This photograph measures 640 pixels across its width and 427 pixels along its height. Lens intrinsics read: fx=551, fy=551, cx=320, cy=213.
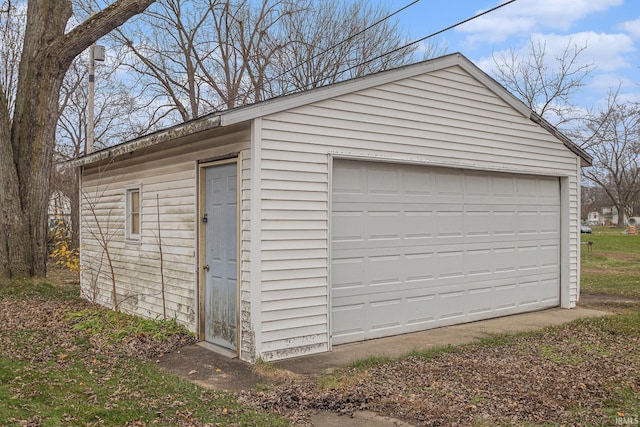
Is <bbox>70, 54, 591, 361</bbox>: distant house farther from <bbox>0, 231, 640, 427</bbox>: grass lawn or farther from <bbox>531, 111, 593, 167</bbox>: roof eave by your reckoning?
<bbox>0, 231, 640, 427</bbox>: grass lawn

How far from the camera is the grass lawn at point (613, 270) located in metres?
12.5

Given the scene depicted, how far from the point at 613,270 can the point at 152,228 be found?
48.3 feet

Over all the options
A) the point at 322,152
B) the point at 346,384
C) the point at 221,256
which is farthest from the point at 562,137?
the point at 346,384

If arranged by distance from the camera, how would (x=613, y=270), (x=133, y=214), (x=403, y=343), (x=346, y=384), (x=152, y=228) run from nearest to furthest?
(x=346, y=384) → (x=403, y=343) → (x=152, y=228) → (x=133, y=214) → (x=613, y=270)

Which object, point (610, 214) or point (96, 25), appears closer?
point (96, 25)

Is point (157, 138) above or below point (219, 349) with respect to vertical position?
above

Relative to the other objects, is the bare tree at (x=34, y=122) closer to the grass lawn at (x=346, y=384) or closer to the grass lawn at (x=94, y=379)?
the grass lawn at (x=94, y=379)

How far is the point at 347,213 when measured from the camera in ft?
23.1

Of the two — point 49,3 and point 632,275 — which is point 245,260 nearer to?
point 49,3

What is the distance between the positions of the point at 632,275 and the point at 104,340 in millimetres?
14380

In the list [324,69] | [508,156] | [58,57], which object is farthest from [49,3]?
[324,69]

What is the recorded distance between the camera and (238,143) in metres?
6.41

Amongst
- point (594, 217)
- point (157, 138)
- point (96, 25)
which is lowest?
point (594, 217)

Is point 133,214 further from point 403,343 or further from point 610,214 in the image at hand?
point 610,214
